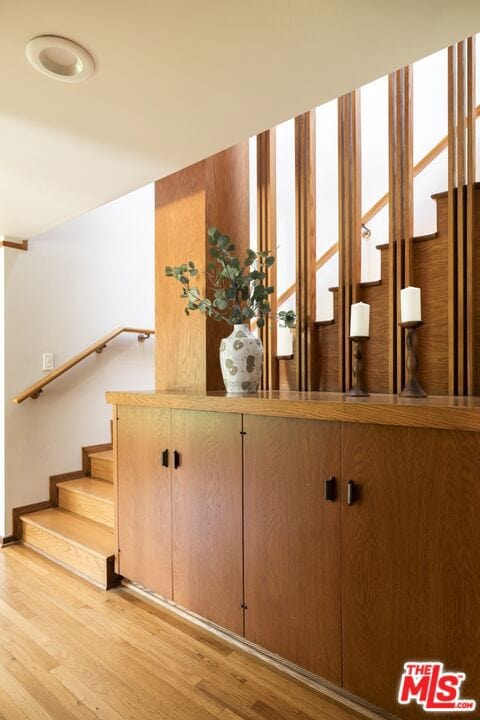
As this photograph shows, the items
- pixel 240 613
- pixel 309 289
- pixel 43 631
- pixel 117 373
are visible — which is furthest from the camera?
pixel 117 373

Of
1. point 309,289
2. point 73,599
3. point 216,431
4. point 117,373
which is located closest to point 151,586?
point 73,599

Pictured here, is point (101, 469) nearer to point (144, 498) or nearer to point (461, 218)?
point (144, 498)

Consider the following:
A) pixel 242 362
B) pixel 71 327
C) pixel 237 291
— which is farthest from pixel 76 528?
pixel 237 291

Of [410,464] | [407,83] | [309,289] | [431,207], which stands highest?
[407,83]

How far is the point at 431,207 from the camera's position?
94.6 inches

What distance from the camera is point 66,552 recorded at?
103 inches

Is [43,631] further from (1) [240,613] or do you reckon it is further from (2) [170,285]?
(2) [170,285]

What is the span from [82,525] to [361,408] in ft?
7.47

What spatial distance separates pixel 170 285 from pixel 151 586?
1607mm

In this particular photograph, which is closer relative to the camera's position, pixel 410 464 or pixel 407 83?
pixel 410 464

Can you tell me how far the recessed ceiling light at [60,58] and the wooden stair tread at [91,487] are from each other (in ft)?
7.56

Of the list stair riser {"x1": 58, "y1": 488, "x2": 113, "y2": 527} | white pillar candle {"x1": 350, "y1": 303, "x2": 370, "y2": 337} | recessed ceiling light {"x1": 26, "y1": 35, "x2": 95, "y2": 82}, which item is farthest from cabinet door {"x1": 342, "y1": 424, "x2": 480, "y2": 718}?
stair riser {"x1": 58, "y1": 488, "x2": 113, "y2": 527}

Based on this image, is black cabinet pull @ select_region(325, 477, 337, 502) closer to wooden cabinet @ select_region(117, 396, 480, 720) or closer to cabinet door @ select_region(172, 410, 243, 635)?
wooden cabinet @ select_region(117, 396, 480, 720)

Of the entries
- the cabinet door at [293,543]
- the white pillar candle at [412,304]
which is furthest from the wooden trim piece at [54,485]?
the white pillar candle at [412,304]
